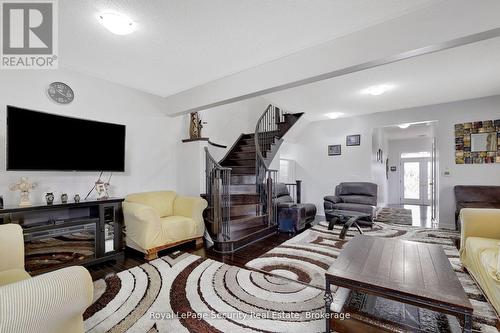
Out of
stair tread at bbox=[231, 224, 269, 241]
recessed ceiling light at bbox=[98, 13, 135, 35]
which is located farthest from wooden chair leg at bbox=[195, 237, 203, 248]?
recessed ceiling light at bbox=[98, 13, 135, 35]

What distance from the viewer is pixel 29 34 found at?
226 cm

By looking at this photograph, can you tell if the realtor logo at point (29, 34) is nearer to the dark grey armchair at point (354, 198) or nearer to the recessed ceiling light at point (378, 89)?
the recessed ceiling light at point (378, 89)

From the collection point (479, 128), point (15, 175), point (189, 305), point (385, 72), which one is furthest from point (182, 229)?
point (479, 128)

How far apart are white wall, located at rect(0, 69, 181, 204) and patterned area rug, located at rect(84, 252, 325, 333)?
150cm

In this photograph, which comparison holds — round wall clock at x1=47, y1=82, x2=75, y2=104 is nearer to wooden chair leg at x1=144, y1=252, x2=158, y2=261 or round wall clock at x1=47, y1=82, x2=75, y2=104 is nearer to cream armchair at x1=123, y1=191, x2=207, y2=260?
cream armchair at x1=123, y1=191, x2=207, y2=260

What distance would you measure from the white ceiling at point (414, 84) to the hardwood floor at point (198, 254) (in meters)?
2.81

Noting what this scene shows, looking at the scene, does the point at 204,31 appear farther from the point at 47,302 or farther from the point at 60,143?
the point at 47,302

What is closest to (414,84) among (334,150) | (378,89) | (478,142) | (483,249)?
(378,89)

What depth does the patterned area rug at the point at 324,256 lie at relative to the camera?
76.7 inches

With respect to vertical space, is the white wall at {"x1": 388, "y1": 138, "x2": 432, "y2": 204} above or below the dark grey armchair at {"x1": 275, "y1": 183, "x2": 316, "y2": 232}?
above

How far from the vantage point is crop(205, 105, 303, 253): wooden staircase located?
346 centimetres

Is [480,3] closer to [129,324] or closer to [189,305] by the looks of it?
[189,305]

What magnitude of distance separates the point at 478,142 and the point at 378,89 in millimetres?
2465

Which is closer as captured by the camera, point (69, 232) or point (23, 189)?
point (23, 189)
